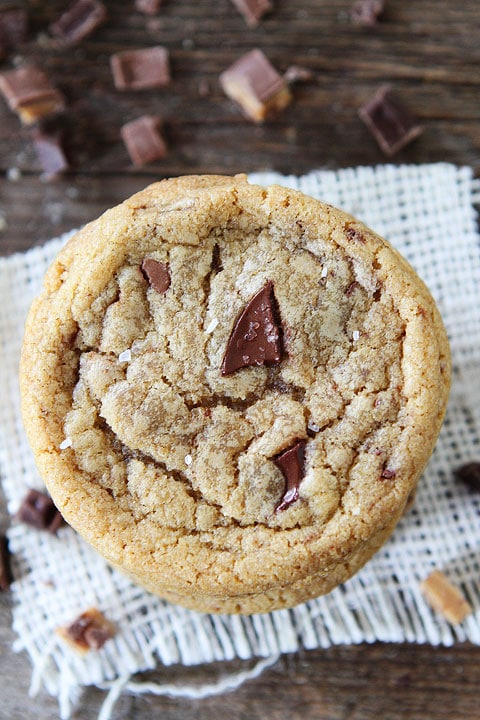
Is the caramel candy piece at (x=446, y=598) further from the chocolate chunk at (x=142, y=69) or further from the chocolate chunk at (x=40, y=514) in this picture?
the chocolate chunk at (x=142, y=69)

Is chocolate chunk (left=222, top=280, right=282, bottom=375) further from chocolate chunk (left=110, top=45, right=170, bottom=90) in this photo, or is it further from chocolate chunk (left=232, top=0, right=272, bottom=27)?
chocolate chunk (left=232, top=0, right=272, bottom=27)

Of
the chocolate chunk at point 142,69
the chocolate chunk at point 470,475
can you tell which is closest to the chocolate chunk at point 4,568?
the chocolate chunk at point 470,475

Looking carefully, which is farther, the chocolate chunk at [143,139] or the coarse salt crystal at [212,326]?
the chocolate chunk at [143,139]

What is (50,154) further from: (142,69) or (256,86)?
(256,86)

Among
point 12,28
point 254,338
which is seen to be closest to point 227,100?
point 12,28

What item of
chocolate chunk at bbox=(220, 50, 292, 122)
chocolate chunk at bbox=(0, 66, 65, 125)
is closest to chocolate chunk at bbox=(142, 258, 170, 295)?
chocolate chunk at bbox=(220, 50, 292, 122)
